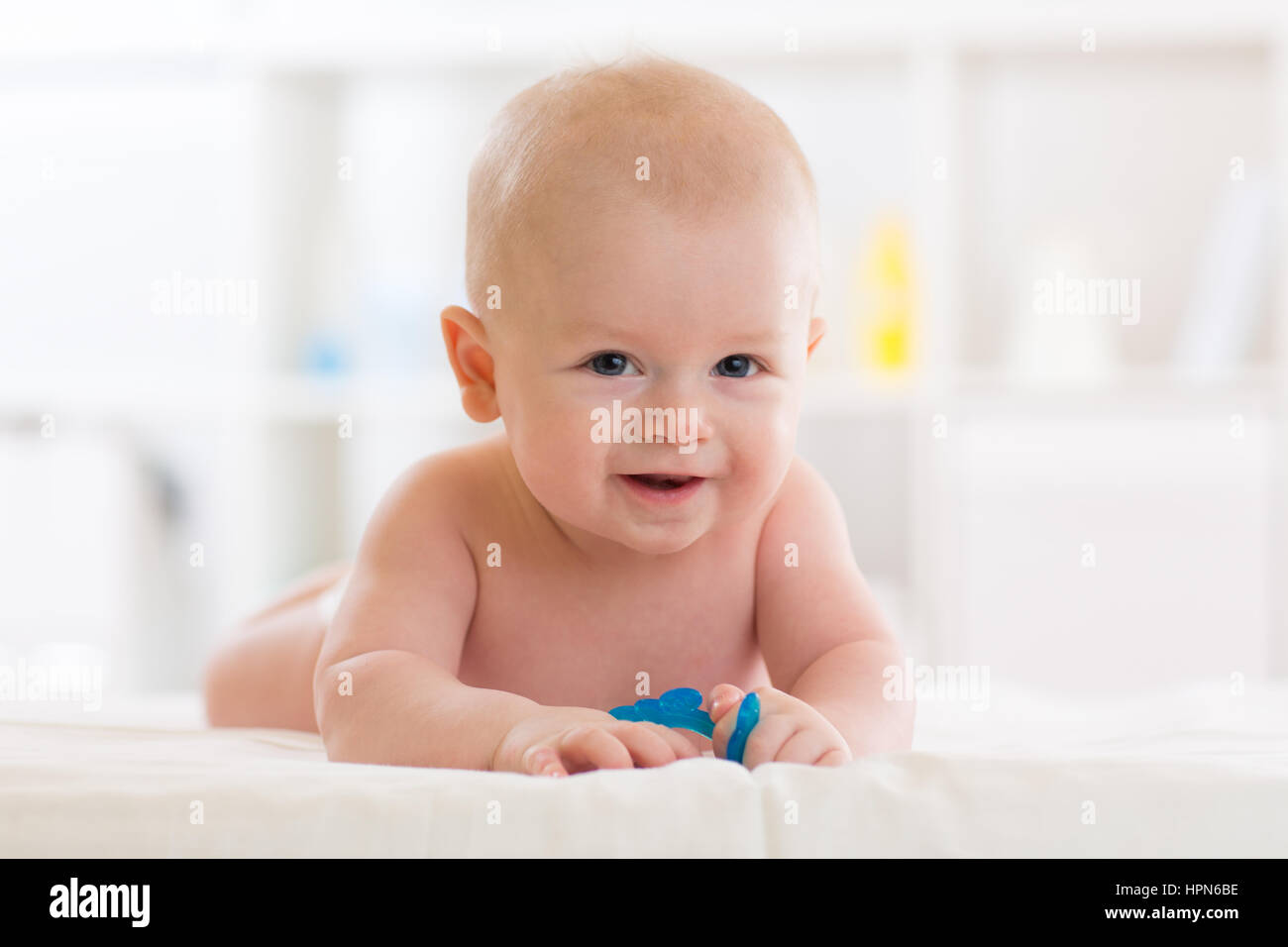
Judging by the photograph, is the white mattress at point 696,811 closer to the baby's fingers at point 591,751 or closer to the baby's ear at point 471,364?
the baby's fingers at point 591,751

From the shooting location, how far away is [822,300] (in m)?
2.61

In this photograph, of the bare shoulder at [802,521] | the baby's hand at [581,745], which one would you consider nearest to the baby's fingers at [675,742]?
the baby's hand at [581,745]

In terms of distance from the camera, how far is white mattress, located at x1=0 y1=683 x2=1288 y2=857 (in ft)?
1.94

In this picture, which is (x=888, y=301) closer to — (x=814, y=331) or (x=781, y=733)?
(x=814, y=331)

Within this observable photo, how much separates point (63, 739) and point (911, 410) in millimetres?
1787

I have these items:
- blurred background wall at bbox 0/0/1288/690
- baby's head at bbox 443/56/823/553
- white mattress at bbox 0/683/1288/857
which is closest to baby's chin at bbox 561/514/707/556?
baby's head at bbox 443/56/823/553

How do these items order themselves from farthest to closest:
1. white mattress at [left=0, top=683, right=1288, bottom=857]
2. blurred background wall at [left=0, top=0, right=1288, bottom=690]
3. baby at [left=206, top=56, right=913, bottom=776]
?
blurred background wall at [left=0, top=0, right=1288, bottom=690] → baby at [left=206, top=56, right=913, bottom=776] → white mattress at [left=0, top=683, right=1288, bottom=857]

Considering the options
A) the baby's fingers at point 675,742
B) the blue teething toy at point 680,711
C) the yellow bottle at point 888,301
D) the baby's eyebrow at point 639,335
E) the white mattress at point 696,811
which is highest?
the yellow bottle at point 888,301

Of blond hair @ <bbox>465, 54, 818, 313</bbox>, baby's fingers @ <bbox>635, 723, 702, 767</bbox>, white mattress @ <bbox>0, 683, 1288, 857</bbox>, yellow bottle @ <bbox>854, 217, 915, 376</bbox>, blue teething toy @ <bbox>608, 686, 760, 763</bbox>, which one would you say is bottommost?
white mattress @ <bbox>0, 683, 1288, 857</bbox>

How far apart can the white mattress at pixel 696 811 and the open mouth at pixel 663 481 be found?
254 mm

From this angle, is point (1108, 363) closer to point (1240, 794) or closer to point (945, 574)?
point (945, 574)

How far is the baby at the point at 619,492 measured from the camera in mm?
824

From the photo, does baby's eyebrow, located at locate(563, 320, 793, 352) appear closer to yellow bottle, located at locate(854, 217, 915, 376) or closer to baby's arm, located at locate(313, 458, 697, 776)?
baby's arm, located at locate(313, 458, 697, 776)

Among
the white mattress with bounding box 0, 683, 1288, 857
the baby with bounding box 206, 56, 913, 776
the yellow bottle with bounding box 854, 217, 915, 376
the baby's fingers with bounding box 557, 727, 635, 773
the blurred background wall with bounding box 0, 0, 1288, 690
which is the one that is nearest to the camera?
the white mattress with bounding box 0, 683, 1288, 857
